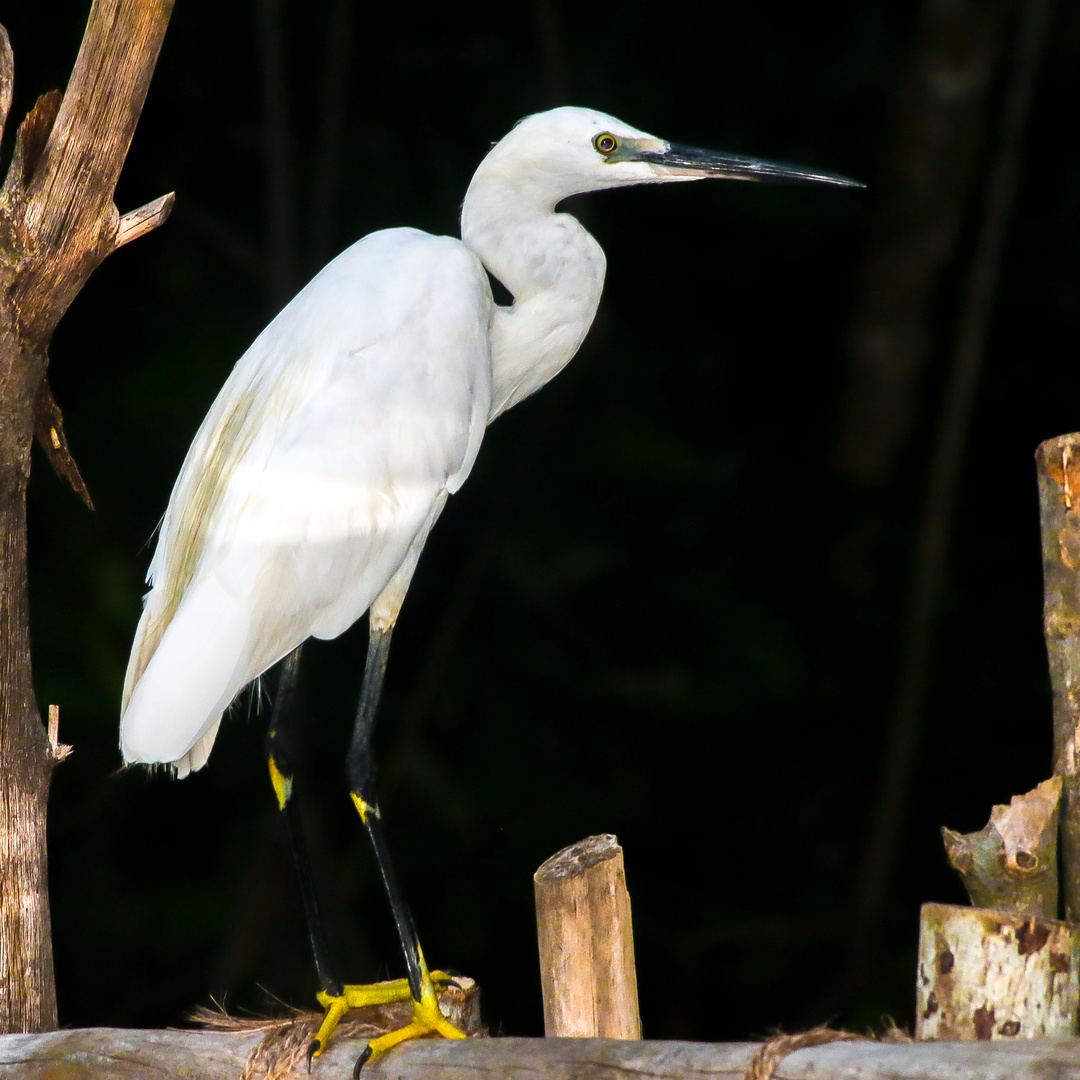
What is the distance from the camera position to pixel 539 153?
200 centimetres

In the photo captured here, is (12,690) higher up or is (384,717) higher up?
(12,690)

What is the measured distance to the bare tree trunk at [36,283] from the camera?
1546 mm

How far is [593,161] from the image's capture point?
6.61ft

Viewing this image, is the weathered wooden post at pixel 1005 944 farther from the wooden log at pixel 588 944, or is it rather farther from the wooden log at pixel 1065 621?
the wooden log at pixel 588 944

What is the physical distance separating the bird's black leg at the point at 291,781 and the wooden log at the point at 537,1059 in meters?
0.27

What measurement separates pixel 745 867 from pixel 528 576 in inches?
43.0

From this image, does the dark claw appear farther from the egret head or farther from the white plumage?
the egret head

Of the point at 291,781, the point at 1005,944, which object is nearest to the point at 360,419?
the point at 291,781

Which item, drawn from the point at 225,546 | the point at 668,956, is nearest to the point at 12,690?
the point at 225,546

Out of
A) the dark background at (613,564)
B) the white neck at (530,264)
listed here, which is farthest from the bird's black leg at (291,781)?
the dark background at (613,564)

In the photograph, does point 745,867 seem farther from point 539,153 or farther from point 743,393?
point 539,153

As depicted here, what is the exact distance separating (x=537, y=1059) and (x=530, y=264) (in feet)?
3.71

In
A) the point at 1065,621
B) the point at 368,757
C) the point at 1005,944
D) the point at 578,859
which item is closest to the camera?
the point at 1005,944

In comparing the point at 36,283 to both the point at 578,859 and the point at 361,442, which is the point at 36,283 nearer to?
the point at 361,442
